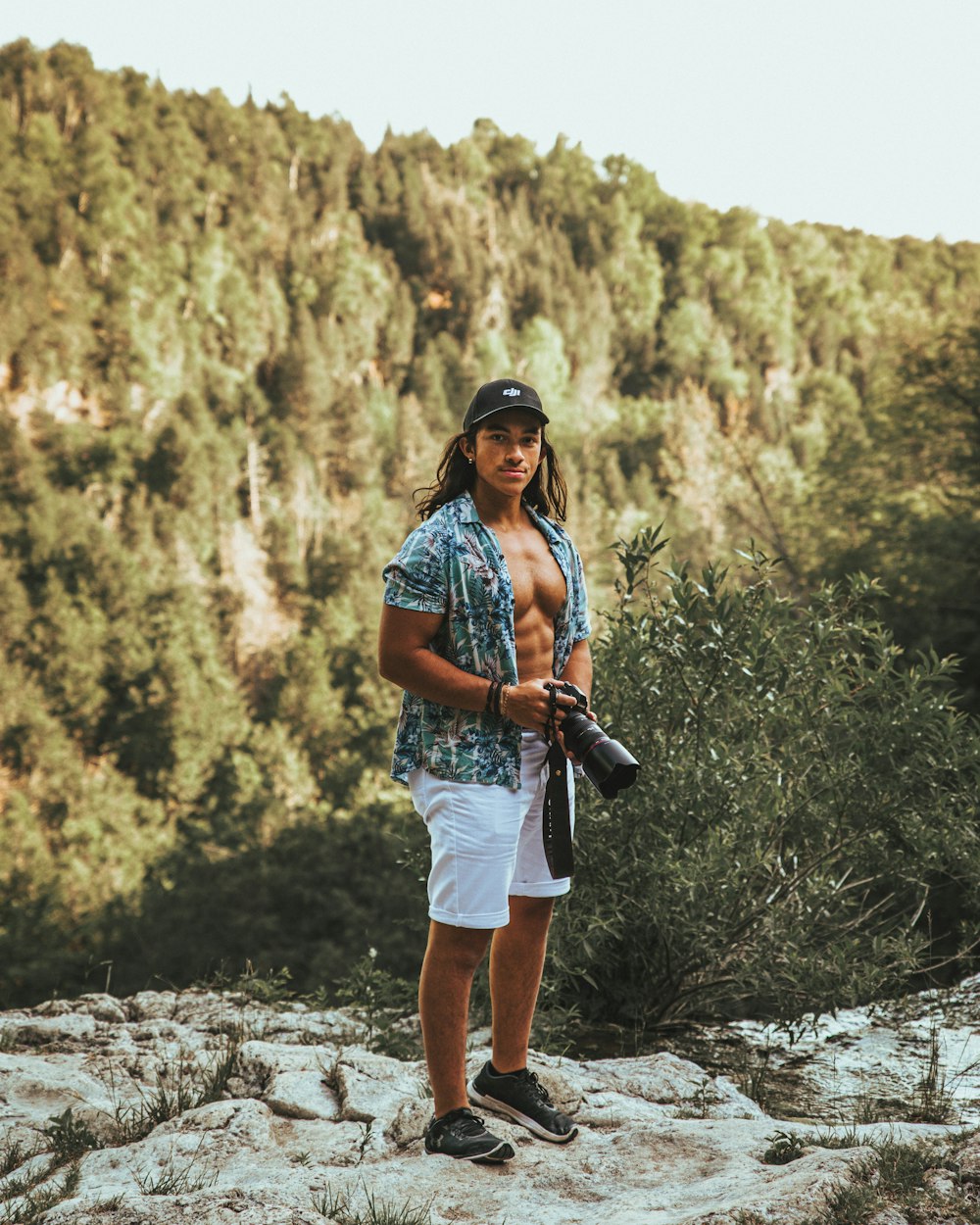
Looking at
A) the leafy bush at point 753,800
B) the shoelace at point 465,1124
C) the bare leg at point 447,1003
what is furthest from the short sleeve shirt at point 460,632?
the leafy bush at point 753,800

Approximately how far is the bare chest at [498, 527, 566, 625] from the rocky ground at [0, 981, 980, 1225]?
4.10ft

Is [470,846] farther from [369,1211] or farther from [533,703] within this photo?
[369,1211]

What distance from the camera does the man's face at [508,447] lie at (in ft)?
9.05

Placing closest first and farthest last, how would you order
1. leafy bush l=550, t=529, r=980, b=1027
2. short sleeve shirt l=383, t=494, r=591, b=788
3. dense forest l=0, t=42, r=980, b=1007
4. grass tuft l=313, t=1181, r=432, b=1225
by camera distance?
grass tuft l=313, t=1181, r=432, b=1225, short sleeve shirt l=383, t=494, r=591, b=788, leafy bush l=550, t=529, r=980, b=1027, dense forest l=0, t=42, r=980, b=1007

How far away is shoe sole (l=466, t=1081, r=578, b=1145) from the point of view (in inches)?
108

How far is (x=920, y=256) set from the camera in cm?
9981

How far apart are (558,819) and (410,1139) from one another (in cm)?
85

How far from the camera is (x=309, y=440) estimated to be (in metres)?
72.2

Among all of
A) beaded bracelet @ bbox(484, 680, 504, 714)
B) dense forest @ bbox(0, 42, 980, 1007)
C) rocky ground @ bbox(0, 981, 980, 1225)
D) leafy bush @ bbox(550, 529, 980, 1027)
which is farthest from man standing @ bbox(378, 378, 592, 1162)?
dense forest @ bbox(0, 42, 980, 1007)

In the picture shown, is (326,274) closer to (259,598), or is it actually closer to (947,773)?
(259,598)

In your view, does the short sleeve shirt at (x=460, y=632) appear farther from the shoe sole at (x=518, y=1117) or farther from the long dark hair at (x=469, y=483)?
the shoe sole at (x=518, y=1117)

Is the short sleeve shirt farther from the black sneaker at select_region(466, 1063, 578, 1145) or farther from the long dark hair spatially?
the black sneaker at select_region(466, 1063, 578, 1145)

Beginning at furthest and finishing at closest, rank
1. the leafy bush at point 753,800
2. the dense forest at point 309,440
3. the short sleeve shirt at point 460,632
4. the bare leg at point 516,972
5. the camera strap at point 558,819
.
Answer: the dense forest at point 309,440, the leafy bush at point 753,800, the bare leg at point 516,972, the camera strap at point 558,819, the short sleeve shirt at point 460,632

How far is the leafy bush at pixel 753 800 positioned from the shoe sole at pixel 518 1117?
1181mm
